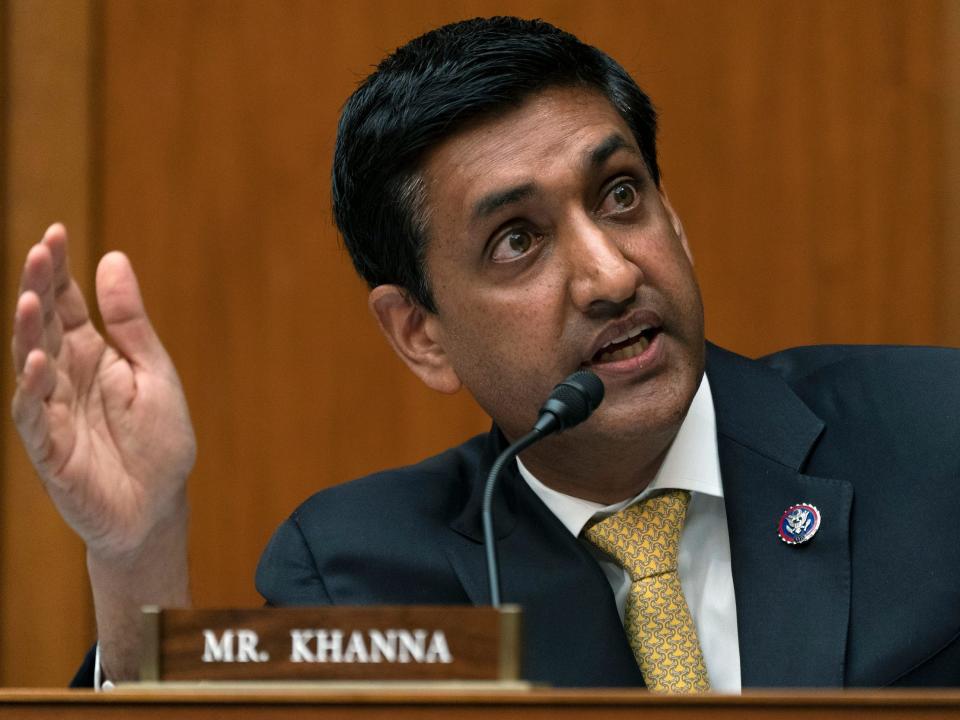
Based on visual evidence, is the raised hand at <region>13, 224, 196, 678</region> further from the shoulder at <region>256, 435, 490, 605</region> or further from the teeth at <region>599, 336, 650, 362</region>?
the teeth at <region>599, 336, 650, 362</region>

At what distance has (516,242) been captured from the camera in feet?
5.57

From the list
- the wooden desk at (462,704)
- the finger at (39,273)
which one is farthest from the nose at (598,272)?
the wooden desk at (462,704)

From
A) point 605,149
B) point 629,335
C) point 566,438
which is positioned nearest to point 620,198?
point 605,149

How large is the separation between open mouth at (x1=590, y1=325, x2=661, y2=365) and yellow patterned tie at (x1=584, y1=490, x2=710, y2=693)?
0.66 ft

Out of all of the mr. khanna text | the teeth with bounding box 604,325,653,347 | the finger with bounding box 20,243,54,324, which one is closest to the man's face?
the teeth with bounding box 604,325,653,347

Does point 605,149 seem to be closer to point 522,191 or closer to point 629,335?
point 522,191

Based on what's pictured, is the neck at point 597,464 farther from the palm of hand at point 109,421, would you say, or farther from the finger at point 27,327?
the finger at point 27,327

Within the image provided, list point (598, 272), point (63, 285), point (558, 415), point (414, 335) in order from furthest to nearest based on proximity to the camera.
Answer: point (414, 335), point (598, 272), point (63, 285), point (558, 415)

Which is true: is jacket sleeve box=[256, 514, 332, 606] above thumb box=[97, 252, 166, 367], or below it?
below

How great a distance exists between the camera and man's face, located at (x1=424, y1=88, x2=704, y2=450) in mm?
1613

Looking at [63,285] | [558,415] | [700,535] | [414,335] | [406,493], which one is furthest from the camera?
[414,335]

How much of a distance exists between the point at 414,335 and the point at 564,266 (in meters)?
0.36

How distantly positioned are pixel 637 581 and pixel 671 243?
0.42 m

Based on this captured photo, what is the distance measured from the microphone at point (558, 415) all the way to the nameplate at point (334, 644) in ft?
0.77
